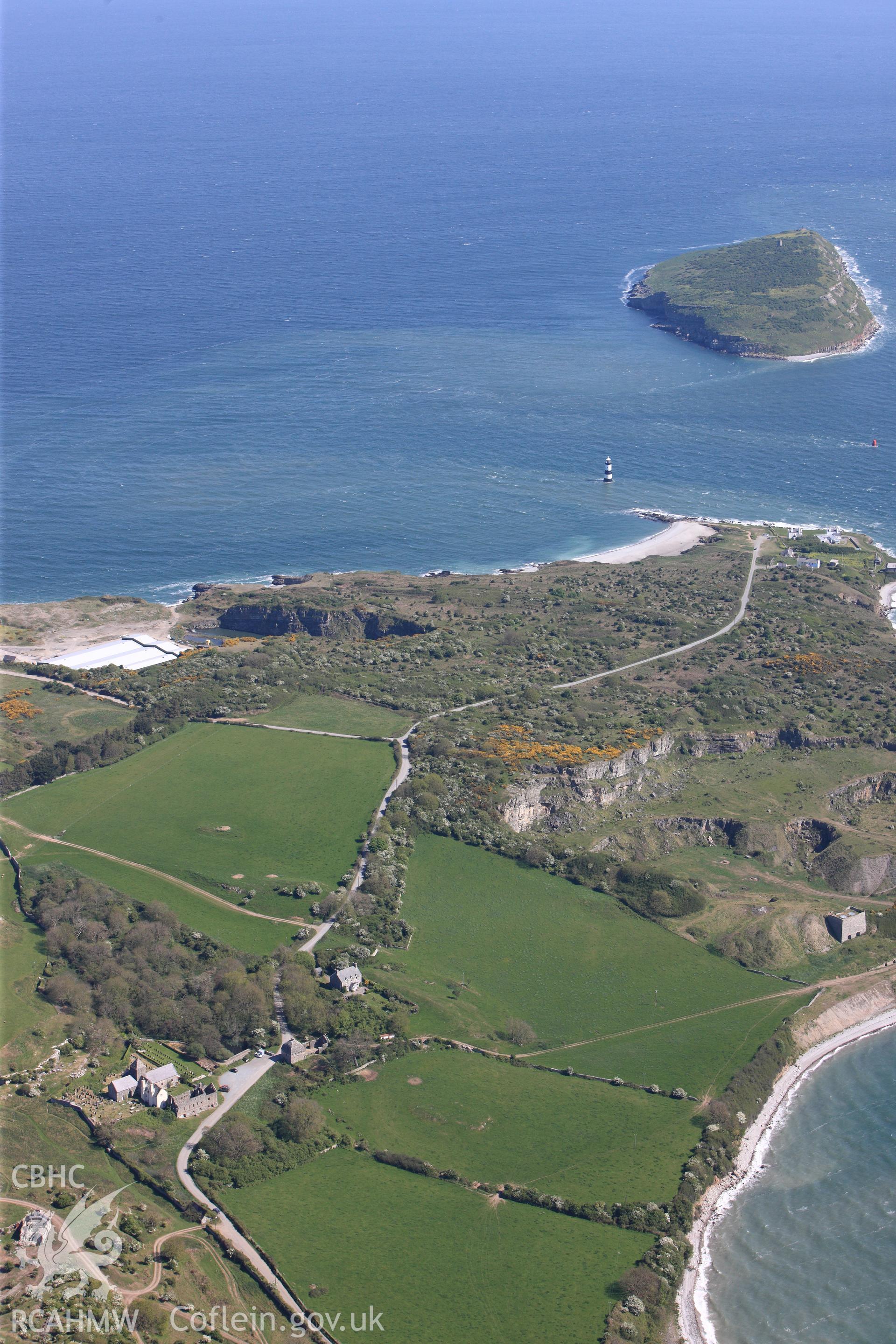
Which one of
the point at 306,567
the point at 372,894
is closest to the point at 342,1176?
the point at 372,894

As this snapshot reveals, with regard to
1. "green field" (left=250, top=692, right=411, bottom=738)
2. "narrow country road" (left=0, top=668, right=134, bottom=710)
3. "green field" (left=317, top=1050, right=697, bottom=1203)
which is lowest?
"green field" (left=317, top=1050, right=697, bottom=1203)

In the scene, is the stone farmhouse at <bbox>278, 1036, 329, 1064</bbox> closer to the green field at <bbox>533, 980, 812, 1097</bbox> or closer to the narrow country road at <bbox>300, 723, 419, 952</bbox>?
the narrow country road at <bbox>300, 723, 419, 952</bbox>

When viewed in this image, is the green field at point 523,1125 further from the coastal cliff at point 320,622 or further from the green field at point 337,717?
the coastal cliff at point 320,622

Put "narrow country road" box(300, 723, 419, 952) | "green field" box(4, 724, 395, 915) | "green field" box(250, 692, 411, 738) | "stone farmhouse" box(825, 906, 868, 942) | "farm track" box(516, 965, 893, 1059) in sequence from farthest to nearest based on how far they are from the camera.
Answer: "green field" box(250, 692, 411, 738) → "green field" box(4, 724, 395, 915) → "stone farmhouse" box(825, 906, 868, 942) → "narrow country road" box(300, 723, 419, 952) → "farm track" box(516, 965, 893, 1059)

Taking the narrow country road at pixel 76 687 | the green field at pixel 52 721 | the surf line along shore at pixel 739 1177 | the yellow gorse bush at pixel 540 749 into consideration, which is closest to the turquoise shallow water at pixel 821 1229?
the surf line along shore at pixel 739 1177

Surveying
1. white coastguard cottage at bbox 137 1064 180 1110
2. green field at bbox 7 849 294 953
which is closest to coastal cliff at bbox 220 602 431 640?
green field at bbox 7 849 294 953

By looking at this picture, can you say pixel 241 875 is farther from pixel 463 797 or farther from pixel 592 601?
pixel 592 601
